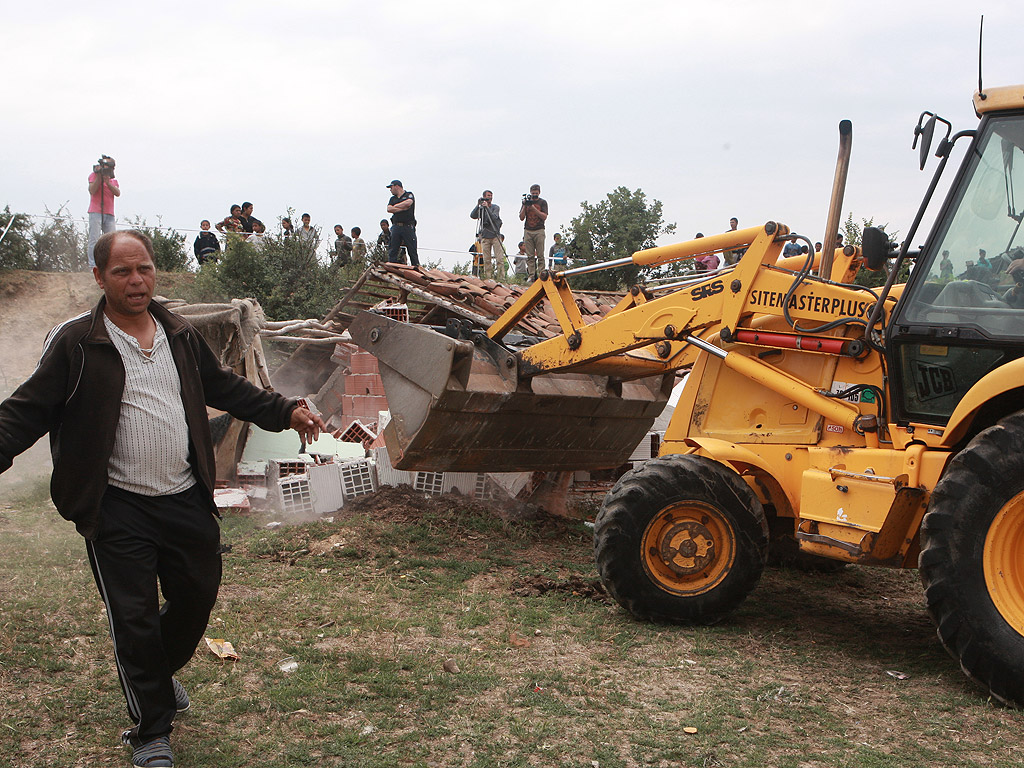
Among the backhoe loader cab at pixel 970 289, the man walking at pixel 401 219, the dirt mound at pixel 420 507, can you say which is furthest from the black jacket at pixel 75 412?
the man walking at pixel 401 219

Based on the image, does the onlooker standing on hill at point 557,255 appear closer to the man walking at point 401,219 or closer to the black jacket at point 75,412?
A: the man walking at point 401,219

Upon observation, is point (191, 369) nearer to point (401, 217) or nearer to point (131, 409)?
point (131, 409)

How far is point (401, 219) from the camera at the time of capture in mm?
14891

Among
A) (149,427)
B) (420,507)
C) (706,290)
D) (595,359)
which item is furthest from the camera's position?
(420,507)

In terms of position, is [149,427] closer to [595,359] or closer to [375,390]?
[595,359]

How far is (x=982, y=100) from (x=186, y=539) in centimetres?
414

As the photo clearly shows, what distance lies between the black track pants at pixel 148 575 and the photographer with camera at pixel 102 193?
1021cm

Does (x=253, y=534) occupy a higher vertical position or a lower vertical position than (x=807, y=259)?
lower

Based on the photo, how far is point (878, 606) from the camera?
6.13m

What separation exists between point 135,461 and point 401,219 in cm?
1184

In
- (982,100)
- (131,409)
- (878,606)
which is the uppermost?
(982,100)

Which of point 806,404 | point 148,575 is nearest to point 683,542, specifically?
point 806,404

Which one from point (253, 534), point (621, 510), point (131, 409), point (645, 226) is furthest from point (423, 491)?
point (645, 226)

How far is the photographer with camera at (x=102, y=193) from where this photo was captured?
41.3 ft
